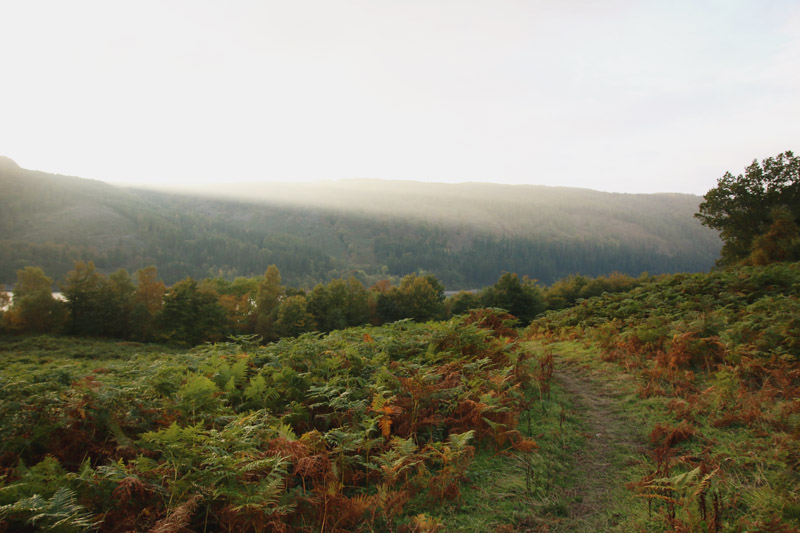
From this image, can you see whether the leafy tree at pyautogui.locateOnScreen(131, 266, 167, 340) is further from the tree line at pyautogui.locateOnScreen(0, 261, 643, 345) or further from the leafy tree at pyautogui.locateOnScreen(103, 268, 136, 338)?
the leafy tree at pyautogui.locateOnScreen(103, 268, 136, 338)

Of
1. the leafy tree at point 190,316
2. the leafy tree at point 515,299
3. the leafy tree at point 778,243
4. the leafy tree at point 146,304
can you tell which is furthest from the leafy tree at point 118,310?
the leafy tree at point 778,243

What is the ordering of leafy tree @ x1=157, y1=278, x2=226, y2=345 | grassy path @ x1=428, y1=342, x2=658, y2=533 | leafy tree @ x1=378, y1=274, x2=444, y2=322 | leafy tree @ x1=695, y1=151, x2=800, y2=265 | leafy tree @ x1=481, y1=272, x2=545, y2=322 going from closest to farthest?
grassy path @ x1=428, y1=342, x2=658, y2=533 → leafy tree @ x1=695, y1=151, x2=800, y2=265 → leafy tree @ x1=157, y1=278, x2=226, y2=345 → leafy tree @ x1=481, y1=272, x2=545, y2=322 → leafy tree @ x1=378, y1=274, x2=444, y2=322

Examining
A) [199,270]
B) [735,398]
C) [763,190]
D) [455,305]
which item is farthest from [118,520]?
[199,270]

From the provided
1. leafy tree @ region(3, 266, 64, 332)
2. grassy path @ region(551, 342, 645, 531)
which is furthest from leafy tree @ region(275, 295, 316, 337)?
grassy path @ region(551, 342, 645, 531)

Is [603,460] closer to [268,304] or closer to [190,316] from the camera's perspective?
[190,316]

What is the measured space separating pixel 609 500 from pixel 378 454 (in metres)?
2.95

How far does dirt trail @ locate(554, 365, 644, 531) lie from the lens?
4230mm

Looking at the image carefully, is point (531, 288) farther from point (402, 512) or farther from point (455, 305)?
point (402, 512)

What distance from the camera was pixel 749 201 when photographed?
29.6 meters

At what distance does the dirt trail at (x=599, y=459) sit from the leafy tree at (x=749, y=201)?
29.8 meters

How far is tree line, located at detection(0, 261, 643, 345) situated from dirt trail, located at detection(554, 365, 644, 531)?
3299cm

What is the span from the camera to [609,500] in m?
4.51

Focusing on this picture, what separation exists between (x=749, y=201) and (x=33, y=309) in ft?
232

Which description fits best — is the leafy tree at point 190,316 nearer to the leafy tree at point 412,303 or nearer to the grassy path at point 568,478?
the leafy tree at point 412,303
